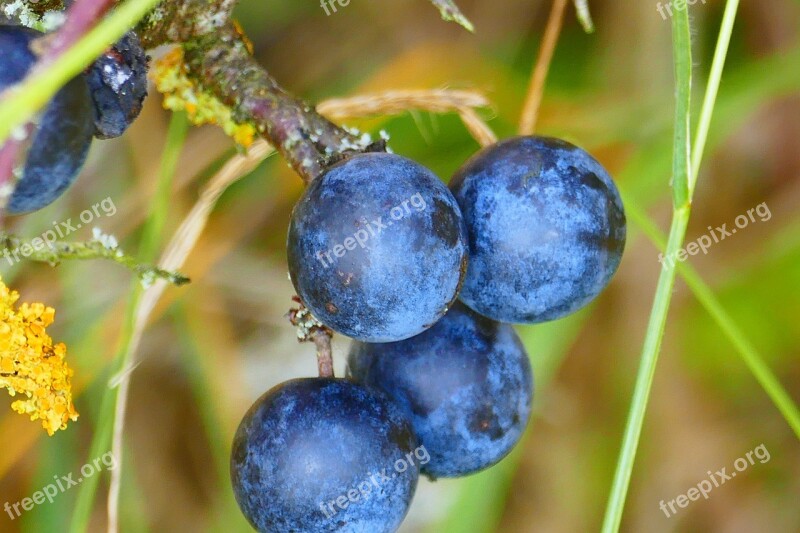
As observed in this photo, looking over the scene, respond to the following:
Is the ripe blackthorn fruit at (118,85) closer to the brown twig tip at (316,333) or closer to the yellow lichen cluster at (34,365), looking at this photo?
the yellow lichen cluster at (34,365)

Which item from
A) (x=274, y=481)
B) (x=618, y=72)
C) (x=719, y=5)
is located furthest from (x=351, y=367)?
(x=719, y=5)

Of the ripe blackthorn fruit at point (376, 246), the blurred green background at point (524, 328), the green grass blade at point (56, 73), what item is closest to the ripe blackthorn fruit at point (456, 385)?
the ripe blackthorn fruit at point (376, 246)

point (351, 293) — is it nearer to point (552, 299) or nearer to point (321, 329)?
point (321, 329)

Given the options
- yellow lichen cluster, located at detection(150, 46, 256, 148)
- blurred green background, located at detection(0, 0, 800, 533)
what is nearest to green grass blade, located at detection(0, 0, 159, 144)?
yellow lichen cluster, located at detection(150, 46, 256, 148)

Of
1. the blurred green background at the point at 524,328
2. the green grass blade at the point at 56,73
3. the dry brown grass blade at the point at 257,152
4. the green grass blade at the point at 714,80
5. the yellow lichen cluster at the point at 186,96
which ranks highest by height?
the green grass blade at the point at 56,73

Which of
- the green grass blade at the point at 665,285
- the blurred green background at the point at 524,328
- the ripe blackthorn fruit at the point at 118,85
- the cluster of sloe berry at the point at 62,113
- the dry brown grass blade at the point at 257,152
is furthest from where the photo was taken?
the blurred green background at the point at 524,328

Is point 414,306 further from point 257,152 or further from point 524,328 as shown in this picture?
point 524,328

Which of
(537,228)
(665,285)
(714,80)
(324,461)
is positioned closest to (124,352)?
(324,461)
